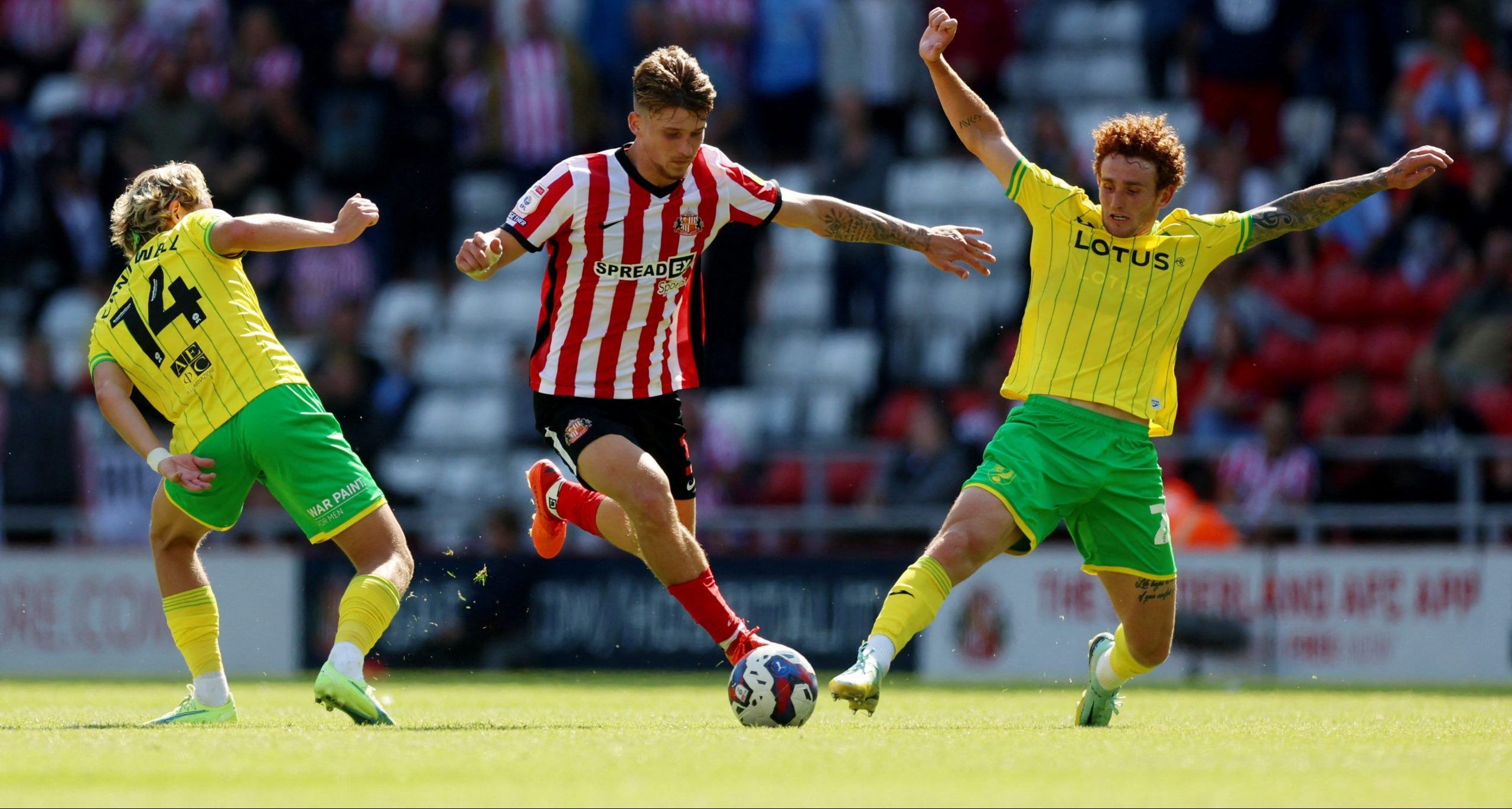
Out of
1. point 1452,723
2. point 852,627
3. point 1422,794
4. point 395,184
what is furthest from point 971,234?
point 395,184

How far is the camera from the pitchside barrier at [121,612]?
1411cm

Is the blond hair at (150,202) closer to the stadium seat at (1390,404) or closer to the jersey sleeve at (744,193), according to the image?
the jersey sleeve at (744,193)

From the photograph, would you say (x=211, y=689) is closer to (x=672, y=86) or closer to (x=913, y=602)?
(x=913, y=602)

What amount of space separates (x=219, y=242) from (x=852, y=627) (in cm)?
695

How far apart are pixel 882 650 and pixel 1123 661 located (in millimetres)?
1187

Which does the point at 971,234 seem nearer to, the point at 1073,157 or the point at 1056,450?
the point at 1056,450

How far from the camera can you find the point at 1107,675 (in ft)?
24.8

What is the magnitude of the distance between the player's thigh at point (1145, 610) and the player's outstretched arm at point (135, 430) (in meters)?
3.34

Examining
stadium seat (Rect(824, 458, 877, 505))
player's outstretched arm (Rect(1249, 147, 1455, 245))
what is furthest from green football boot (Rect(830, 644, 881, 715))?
stadium seat (Rect(824, 458, 877, 505))

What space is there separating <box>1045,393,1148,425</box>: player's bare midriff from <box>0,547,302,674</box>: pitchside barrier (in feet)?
27.0

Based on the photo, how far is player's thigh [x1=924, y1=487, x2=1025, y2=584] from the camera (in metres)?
6.96

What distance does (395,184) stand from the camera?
17828mm

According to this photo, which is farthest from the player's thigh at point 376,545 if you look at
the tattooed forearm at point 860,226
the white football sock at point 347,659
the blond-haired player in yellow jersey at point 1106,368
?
the tattooed forearm at point 860,226

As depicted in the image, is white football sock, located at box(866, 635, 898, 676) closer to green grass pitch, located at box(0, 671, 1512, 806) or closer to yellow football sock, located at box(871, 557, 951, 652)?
yellow football sock, located at box(871, 557, 951, 652)
